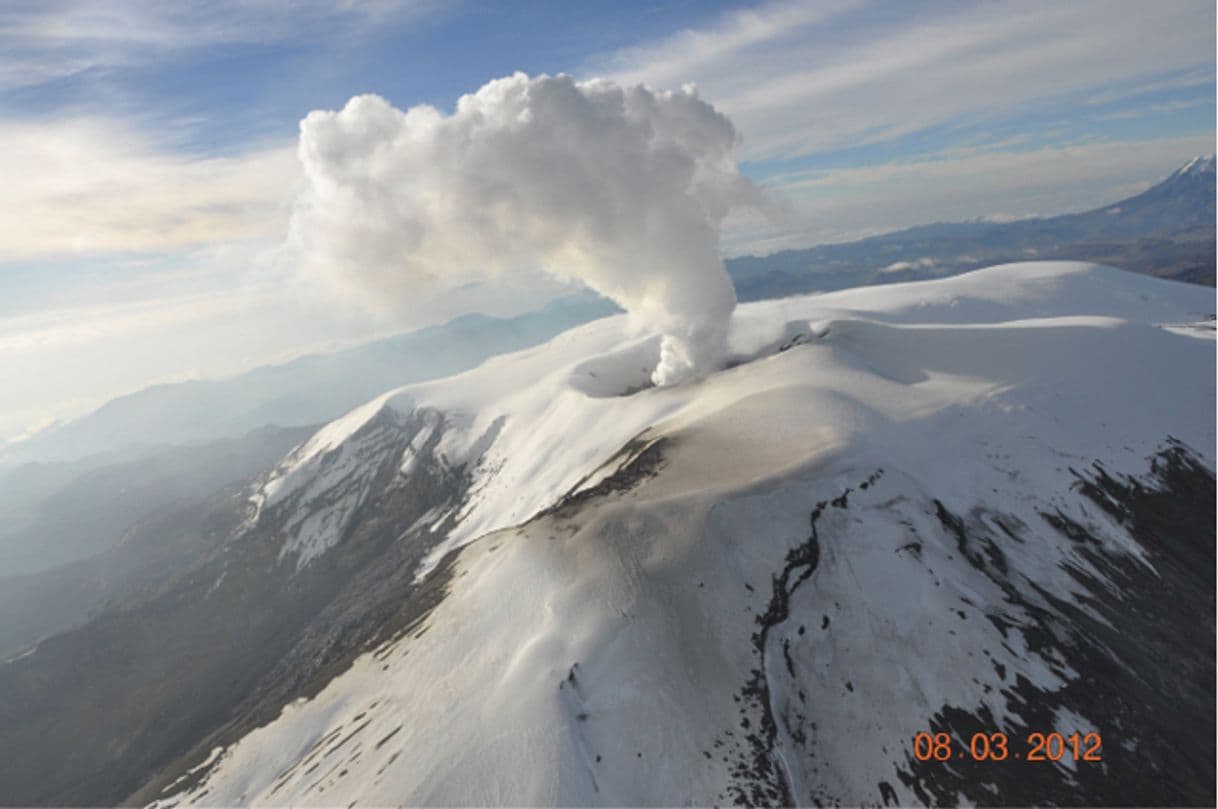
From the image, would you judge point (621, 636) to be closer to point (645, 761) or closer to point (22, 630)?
point (645, 761)

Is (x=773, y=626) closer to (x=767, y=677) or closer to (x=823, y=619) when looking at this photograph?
(x=823, y=619)

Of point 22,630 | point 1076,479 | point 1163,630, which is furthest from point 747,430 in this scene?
point 22,630
